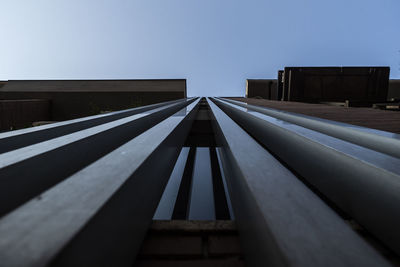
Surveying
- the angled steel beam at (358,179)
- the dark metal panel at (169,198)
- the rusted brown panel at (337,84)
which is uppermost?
the rusted brown panel at (337,84)

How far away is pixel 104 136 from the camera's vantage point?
1180mm

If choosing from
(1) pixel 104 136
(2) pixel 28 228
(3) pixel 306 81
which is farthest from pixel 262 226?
(3) pixel 306 81

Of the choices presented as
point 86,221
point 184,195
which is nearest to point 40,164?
point 86,221

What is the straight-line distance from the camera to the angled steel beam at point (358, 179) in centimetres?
58

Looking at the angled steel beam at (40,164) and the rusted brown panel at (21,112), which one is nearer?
the angled steel beam at (40,164)

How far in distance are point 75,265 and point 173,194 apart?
225cm

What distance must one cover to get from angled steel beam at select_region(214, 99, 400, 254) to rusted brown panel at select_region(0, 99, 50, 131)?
16.2m

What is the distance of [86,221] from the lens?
372 millimetres

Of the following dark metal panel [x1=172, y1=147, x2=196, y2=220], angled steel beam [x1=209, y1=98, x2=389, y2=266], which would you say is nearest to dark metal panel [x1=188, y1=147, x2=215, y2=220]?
dark metal panel [x1=172, y1=147, x2=196, y2=220]

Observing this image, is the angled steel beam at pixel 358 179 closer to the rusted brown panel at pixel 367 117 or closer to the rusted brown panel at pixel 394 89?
the rusted brown panel at pixel 367 117

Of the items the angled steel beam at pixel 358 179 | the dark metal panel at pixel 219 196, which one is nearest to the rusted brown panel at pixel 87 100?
the dark metal panel at pixel 219 196

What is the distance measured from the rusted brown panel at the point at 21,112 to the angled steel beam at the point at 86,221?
52.5 ft

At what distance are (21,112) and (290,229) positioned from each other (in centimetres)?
1805

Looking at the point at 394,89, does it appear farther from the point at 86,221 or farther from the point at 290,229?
the point at 86,221
